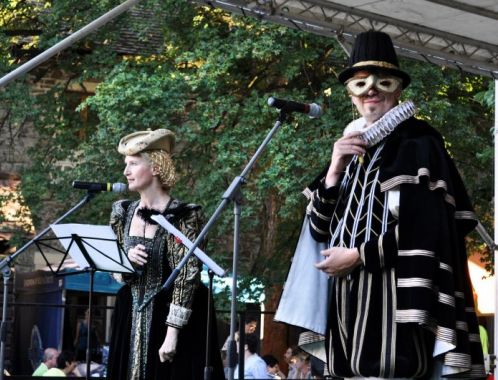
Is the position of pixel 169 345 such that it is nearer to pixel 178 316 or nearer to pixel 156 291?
pixel 178 316

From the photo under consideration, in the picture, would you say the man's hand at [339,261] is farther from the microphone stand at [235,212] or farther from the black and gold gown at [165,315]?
the black and gold gown at [165,315]

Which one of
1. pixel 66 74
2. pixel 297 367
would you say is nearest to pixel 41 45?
pixel 66 74

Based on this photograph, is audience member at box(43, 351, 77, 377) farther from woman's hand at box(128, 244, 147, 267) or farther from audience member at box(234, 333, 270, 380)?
woman's hand at box(128, 244, 147, 267)

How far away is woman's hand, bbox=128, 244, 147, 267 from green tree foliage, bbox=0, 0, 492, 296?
323 inches

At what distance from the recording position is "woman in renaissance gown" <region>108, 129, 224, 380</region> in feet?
20.8

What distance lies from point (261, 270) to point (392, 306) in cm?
1225

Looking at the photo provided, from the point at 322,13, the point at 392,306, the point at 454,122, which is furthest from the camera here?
the point at 454,122

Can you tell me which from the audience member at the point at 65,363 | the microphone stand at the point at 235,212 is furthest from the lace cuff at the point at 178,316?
the audience member at the point at 65,363

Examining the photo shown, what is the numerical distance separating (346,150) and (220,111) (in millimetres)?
11071

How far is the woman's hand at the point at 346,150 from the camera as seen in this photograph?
4715 mm

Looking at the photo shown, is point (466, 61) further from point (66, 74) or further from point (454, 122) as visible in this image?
point (66, 74)

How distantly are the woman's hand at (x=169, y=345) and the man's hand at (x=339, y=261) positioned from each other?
1.81 m

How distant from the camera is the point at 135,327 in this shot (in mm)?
6473

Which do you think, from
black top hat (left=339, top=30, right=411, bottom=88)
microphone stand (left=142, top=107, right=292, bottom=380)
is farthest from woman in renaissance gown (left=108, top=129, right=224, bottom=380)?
black top hat (left=339, top=30, right=411, bottom=88)
